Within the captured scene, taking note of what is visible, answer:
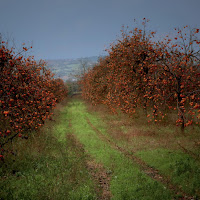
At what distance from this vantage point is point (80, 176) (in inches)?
370

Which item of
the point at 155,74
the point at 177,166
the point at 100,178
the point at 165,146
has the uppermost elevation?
the point at 155,74

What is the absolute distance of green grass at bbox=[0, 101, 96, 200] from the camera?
24.6 feet

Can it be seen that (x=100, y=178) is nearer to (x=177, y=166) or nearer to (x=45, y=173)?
(x=45, y=173)

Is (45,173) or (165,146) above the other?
(45,173)

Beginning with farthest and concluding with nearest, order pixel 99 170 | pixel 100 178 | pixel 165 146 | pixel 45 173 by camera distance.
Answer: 1. pixel 165 146
2. pixel 99 170
3. pixel 100 178
4. pixel 45 173

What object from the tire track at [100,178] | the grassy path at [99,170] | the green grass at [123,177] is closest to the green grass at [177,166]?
the grassy path at [99,170]

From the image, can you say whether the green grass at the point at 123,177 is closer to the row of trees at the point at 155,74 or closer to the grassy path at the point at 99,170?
the grassy path at the point at 99,170

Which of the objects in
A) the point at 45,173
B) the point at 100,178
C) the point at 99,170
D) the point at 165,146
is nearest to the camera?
the point at 45,173

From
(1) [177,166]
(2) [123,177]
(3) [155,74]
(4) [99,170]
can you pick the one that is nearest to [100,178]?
(4) [99,170]

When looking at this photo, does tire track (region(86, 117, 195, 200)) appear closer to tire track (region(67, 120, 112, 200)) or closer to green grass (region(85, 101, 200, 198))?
green grass (region(85, 101, 200, 198))

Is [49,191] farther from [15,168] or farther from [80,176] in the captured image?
[15,168]

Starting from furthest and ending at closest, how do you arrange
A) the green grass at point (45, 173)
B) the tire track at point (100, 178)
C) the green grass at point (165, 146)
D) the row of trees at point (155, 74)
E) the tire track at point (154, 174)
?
1. the row of trees at point (155, 74)
2. the green grass at point (165, 146)
3. the tire track at point (100, 178)
4. the tire track at point (154, 174)
5. the green grass at point (45, 173)

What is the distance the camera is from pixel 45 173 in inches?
369

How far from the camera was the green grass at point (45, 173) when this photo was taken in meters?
7.51
